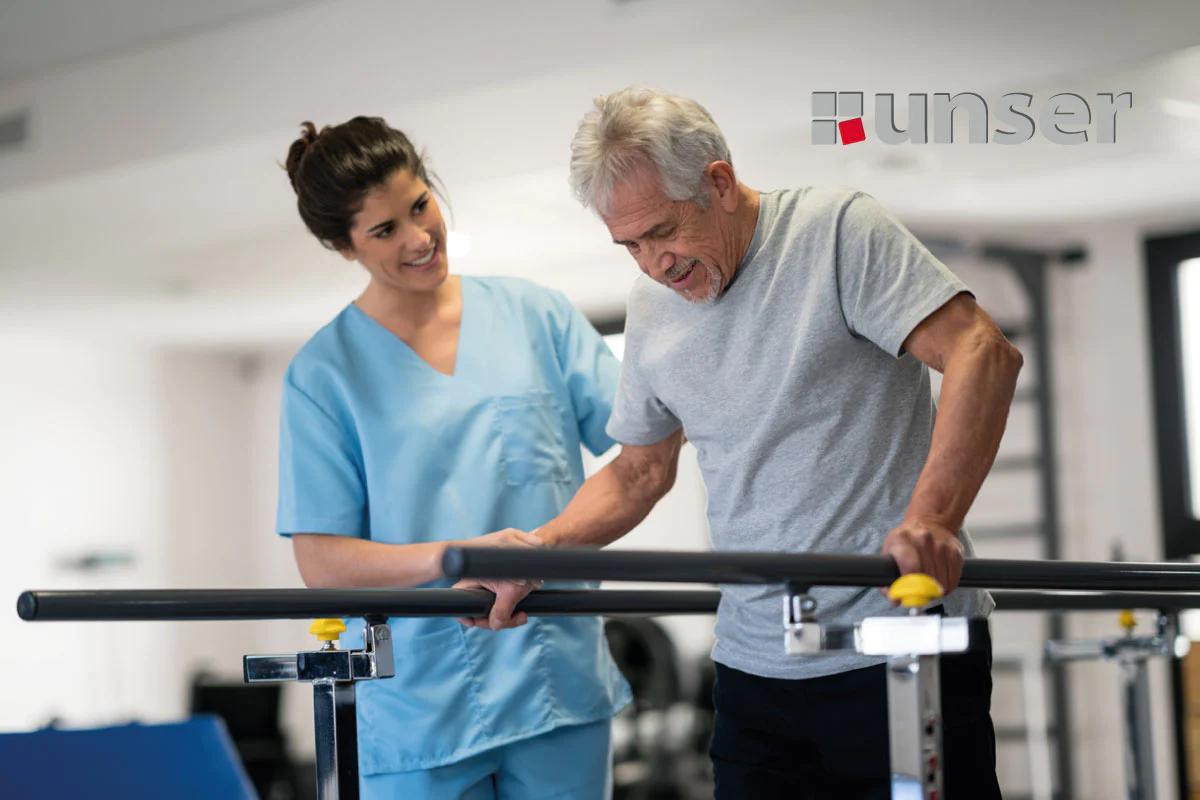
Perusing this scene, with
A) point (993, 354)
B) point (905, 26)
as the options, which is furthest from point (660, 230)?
point (905, 26)

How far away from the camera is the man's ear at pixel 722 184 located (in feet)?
6.03

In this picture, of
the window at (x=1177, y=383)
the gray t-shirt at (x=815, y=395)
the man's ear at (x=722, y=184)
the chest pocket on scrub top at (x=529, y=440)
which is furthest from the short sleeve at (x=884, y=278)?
the window at (x=1177, y=383)

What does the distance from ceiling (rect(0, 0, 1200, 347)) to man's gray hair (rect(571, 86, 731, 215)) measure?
1.91ft

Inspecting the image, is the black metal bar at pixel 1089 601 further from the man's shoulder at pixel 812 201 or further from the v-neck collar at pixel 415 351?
the v-neck collar at pixel 415 351

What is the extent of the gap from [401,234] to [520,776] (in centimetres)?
82

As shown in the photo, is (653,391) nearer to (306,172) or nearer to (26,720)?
(306,172)

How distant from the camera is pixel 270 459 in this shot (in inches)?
348

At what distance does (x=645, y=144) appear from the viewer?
5.90 ft

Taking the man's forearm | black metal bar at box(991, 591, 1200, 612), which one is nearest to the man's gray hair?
the man's forearm

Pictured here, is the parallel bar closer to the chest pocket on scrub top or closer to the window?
the chest pocket on scrub top

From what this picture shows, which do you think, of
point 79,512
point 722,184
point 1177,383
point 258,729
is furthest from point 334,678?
point 79,512

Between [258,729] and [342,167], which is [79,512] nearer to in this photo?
[258,729]

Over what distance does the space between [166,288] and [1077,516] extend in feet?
13.7

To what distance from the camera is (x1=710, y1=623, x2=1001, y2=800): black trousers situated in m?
1.70
